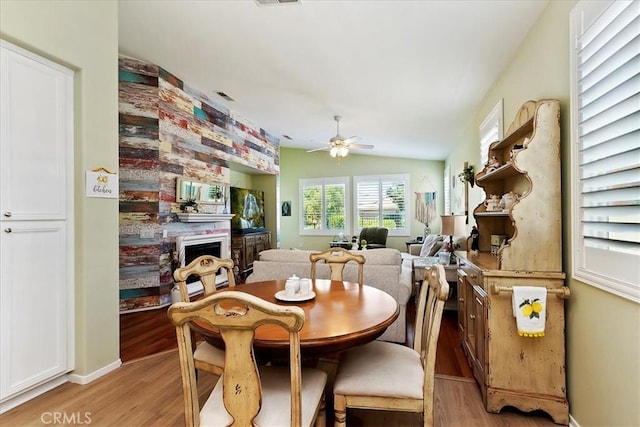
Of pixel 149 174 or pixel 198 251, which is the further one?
pixel 198 251

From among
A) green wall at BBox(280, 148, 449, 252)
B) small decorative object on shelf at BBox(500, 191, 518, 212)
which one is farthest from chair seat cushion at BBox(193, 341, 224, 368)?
green wall at BBox(280, 148, 449, 252)

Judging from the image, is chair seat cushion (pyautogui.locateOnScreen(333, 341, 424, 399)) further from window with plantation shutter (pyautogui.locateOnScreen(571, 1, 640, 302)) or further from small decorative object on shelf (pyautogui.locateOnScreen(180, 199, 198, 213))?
small decorative object on shelf (pyautogui.locateOnScreen(180, 199, 198, 213))

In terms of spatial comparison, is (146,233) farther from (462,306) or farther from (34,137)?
(462,306)

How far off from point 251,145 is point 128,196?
308cm

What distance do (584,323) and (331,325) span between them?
1.47 metres

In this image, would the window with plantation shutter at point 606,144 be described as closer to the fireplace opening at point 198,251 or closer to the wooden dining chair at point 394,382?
the wooden dining chair at point 394,382

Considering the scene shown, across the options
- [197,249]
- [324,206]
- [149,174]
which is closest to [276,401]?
[149,174]

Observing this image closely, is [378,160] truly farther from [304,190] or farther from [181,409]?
[181,409]

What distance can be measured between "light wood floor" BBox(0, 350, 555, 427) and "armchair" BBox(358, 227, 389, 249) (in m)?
5.34

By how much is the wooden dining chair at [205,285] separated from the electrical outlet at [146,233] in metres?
2.30

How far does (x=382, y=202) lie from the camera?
854 centimetres

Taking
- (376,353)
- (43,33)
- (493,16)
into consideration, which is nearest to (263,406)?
(376,353)

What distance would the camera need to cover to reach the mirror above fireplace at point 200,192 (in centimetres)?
465

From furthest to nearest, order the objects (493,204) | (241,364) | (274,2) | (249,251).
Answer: (249,251) → (493,204) → (274,2) → (241,364)
